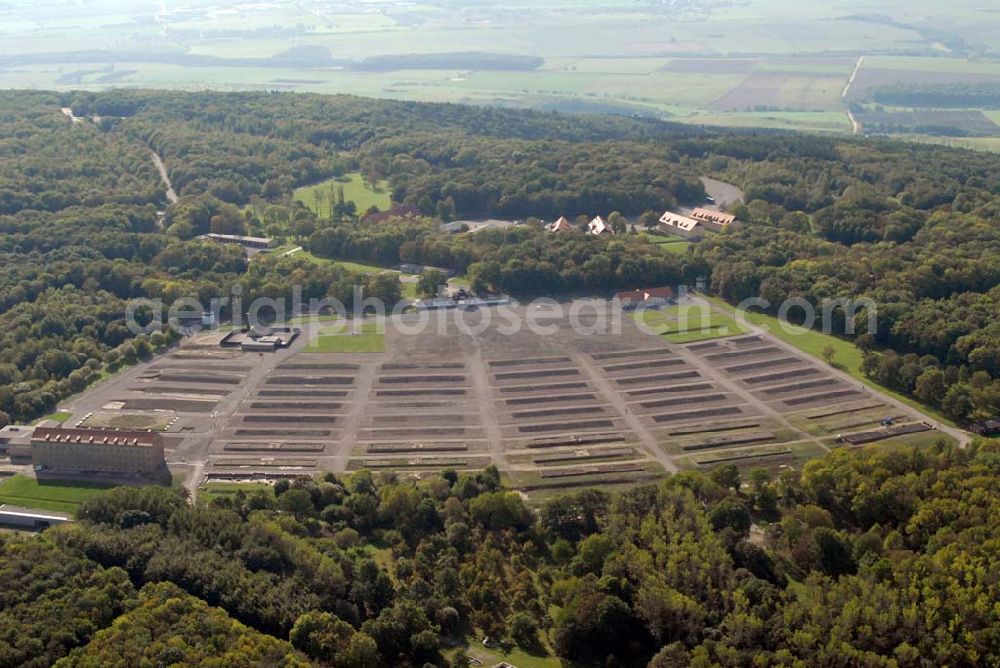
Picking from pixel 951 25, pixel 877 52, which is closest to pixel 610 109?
pixel 877 52

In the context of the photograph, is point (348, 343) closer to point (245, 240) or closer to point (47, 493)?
point (47, 493)

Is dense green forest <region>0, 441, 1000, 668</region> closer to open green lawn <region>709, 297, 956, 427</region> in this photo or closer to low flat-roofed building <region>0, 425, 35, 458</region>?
low flat-roofed building <region>0, 425, 35, 458</region>

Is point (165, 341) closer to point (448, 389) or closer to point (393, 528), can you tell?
point (448, 389)

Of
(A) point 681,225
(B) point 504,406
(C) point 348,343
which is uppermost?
(A) point 681,225

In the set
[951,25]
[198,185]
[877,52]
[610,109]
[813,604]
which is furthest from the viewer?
[951,25]

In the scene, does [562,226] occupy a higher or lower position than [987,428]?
higher

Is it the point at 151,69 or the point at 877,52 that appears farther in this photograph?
the point at 877,52

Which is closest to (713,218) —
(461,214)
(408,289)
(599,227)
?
(599,227)
